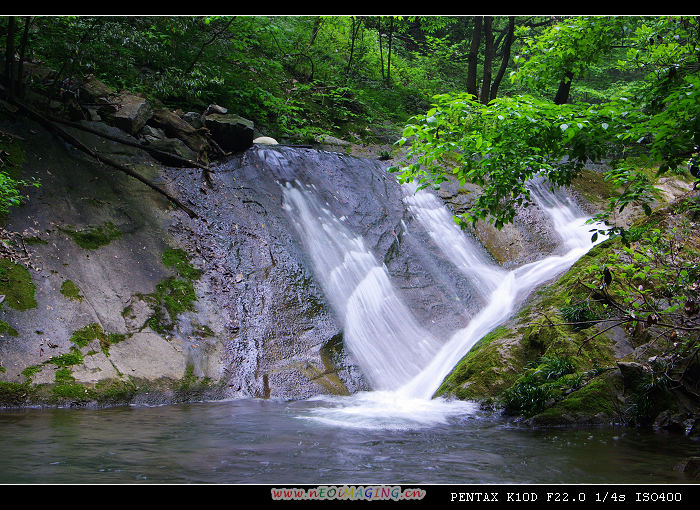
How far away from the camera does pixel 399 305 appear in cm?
947

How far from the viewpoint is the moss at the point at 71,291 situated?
6766 millimetres

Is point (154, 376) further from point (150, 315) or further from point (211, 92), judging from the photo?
point (211, 92)

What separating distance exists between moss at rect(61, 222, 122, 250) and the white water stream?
3436 mm

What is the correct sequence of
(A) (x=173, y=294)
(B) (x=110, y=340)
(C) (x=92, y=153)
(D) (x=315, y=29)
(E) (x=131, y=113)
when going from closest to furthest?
(B) (x=110, y=340)
(A) (x=173, y=294)
(C) (x=92, y=153)
(E) (x=131, y=113)
(D) (x=315, y=29)

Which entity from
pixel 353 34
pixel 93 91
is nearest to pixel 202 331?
pixel 93 91

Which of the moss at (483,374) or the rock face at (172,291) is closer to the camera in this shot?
the rock face at (172,291)

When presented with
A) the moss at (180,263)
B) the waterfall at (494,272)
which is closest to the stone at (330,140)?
the waterfall at (494,272)

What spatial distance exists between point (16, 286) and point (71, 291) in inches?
25.3

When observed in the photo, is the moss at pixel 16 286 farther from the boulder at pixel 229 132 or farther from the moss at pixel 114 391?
the boulder at pixel 229 132

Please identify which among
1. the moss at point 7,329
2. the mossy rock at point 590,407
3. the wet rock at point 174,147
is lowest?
the mossy rock at point 590,407

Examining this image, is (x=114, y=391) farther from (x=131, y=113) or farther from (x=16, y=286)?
(x=131, y=113)

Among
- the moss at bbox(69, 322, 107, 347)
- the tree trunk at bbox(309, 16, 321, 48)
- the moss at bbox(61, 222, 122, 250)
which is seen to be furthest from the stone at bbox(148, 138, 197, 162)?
the tree trunk at bbox(309, 16, 321, 48)

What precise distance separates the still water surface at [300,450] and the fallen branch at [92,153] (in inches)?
169

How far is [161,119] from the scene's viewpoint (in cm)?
1067
